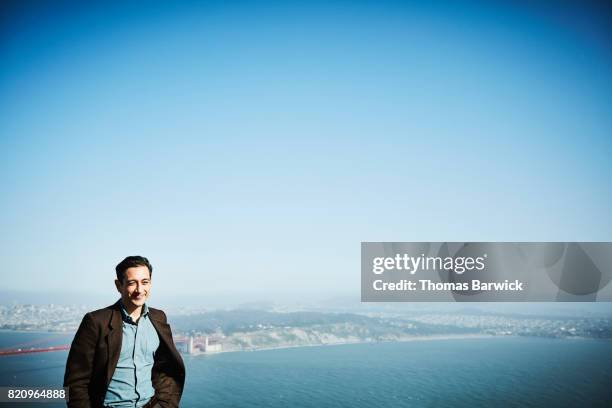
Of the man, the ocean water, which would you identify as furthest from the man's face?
the ocean water

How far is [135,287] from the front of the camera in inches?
61.7

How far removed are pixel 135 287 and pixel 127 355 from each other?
0.24 meters

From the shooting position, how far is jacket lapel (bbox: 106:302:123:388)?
1474 mm

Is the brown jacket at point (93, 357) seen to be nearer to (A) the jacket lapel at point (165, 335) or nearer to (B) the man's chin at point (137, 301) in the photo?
(B) the man's chin at point (137, 301)

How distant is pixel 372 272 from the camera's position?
14.5m

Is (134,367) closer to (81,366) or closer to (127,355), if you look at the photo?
(127,355)

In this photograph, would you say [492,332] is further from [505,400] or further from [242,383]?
[242,383]

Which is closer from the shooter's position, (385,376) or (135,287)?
(135,287)

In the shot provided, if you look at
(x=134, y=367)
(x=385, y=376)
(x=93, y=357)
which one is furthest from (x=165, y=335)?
(x=385, y=376)

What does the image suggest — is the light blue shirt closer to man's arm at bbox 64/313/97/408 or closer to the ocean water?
man's arm at bbox 64/313/97/408

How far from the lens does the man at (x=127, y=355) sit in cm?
144

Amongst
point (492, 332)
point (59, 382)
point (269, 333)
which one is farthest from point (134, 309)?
point (492, 332)

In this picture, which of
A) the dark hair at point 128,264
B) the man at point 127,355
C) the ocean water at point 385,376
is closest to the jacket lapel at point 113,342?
the man at point 127,355

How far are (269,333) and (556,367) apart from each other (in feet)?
112
